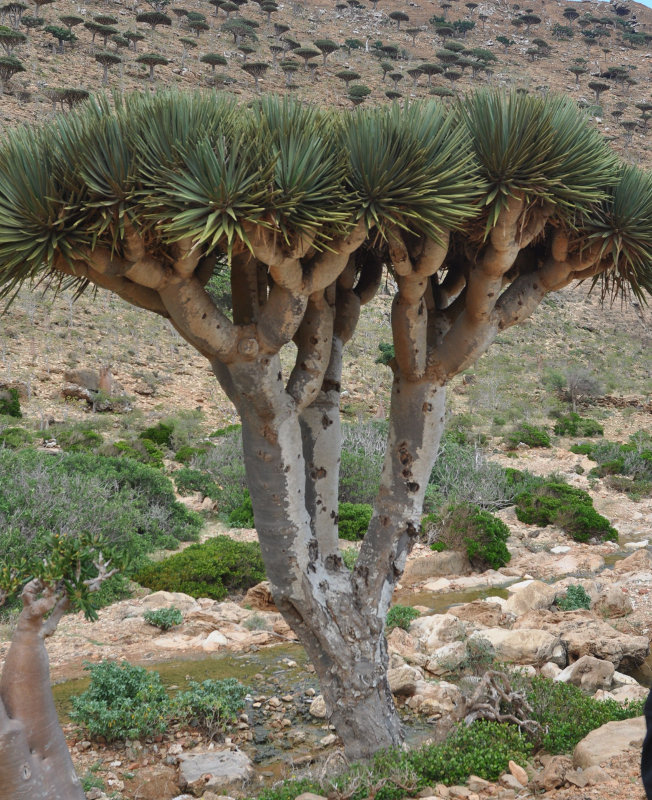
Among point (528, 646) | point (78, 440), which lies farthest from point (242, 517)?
point (528, 646)

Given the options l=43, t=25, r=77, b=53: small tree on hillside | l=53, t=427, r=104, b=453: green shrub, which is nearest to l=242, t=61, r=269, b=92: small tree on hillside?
l=43, t=25, r=77, b=53: small tree on hillside

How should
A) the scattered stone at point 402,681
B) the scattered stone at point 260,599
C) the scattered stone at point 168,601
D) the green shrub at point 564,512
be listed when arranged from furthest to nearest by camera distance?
the green shrub at point 564,512, the scattered stone at point 260,599, the scattered stone at point 168,601, the scattered stone at point 402,681

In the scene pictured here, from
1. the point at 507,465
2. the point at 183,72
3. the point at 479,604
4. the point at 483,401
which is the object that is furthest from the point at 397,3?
the point at 479,604

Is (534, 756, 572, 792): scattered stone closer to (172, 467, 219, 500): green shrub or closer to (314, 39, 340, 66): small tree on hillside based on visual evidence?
(172, 467, 219, 500): green shrub

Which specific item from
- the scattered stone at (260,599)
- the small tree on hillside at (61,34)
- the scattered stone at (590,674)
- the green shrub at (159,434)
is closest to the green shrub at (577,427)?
the green shrub at (159,434)

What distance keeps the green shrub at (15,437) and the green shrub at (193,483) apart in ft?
10.3

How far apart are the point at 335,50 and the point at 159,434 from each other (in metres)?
48.3

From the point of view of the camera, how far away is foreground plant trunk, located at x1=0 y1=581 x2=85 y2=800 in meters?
3.33

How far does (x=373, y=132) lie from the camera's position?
14.3 feet

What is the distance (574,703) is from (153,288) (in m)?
4.32

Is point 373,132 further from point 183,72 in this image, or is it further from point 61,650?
point 183,72

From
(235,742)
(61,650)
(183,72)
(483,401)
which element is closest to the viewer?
(235,742)

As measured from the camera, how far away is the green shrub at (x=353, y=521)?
12.4 meters

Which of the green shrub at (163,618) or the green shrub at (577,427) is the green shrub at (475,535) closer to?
the green shrub at (163,618)
